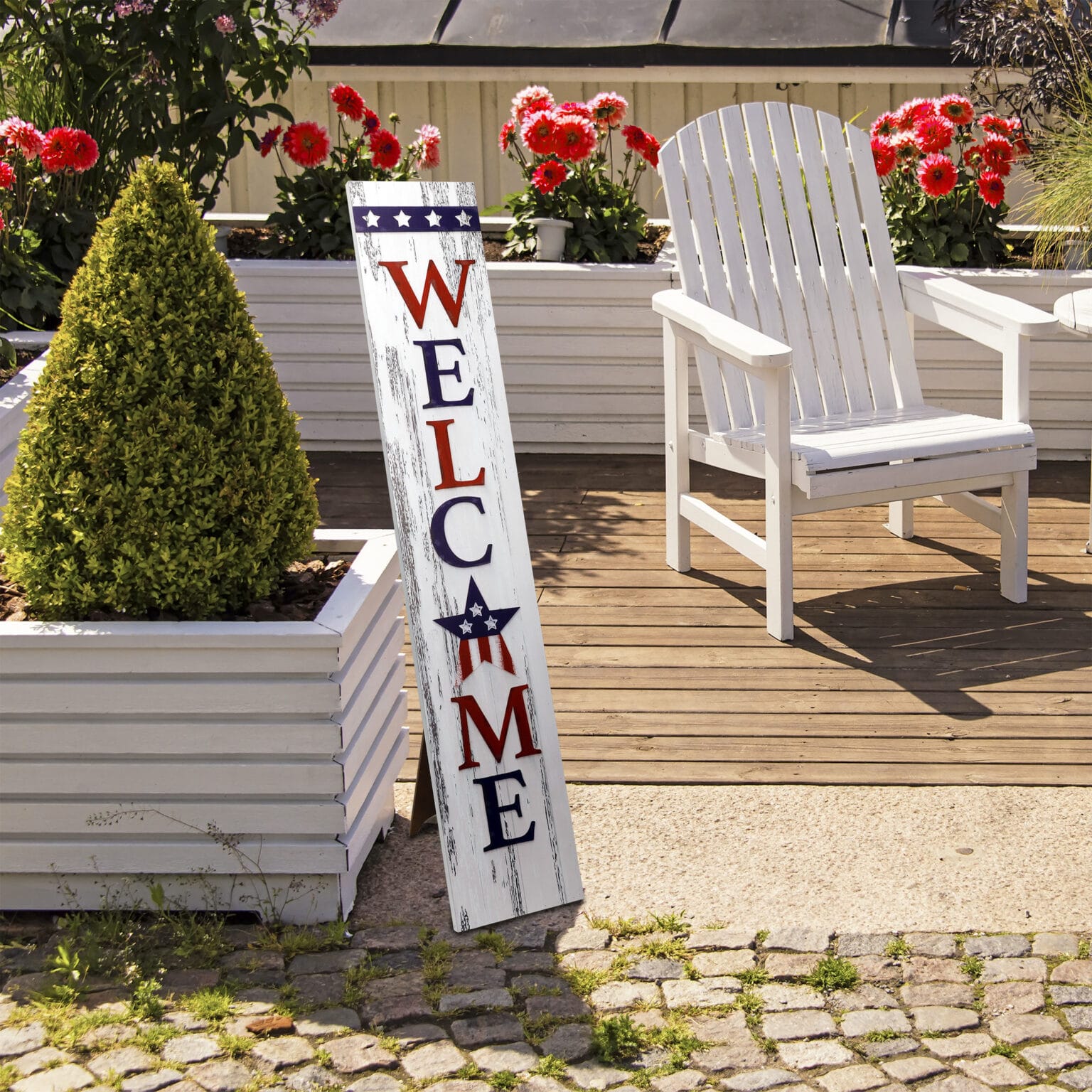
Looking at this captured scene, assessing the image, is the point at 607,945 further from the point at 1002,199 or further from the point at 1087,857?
the point at 1002,199

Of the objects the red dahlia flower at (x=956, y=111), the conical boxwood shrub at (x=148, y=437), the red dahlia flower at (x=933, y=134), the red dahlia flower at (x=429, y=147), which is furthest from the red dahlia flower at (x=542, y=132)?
the conical boxwood shrub at (x=148, y=437)

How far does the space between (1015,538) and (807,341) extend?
85 cm

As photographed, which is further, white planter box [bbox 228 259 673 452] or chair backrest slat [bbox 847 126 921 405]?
white planter box [bbox 228 259 673 452]

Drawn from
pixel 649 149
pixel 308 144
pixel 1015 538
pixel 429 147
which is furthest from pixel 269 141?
pixel 1015 538

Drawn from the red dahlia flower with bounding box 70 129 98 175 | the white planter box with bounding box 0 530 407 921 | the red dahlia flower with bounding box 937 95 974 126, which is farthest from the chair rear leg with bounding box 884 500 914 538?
the red dahlia flower with bounding box 70 129 98 175

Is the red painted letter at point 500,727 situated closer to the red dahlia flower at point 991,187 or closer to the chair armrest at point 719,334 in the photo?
the chair armrest at point 719,334

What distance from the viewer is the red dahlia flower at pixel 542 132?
516 centimetres

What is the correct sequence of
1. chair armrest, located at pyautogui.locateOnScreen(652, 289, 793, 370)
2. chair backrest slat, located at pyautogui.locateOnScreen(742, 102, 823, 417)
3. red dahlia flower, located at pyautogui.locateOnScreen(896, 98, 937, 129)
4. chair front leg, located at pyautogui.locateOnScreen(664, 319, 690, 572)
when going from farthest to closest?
red dahlia flower, located at pyautogui.locateOnScreen(896, 98, 937, 129), chair backrest slat, located at pyautogui.locateOnScreen(742, 102, 823, 417), chair front leg, located at pyautogui.locateOnScreen(664, 319, 690, 572), chair armrest, located at pyautogui.locateOnScreen(652, 289, 793, 370)

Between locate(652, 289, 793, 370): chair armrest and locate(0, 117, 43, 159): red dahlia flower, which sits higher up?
locate(0, 117, 43, 159): red dahlia flower

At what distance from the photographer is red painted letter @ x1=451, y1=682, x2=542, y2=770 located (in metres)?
2.51

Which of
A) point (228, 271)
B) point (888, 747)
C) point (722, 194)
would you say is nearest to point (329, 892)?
point (228, 271)

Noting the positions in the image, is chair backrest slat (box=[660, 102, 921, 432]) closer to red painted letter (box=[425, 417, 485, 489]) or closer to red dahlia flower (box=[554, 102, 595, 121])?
red dahlia flower (box=[554, 102, 595, 121])

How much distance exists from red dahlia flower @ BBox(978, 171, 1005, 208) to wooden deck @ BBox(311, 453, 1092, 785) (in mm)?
975

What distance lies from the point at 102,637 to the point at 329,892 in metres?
0.57
